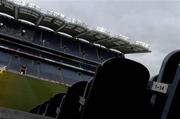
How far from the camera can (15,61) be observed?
29.5m

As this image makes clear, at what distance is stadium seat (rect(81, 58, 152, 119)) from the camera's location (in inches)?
126

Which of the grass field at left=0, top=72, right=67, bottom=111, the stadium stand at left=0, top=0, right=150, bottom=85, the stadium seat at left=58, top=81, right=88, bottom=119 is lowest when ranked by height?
the grass field at left=0, top=72, right=67, bottom=111

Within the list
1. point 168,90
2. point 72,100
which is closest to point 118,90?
point 168,90

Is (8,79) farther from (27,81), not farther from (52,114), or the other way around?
(52,114)

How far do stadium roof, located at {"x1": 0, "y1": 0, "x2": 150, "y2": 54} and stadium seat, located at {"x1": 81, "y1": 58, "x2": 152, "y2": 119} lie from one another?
2832 cm

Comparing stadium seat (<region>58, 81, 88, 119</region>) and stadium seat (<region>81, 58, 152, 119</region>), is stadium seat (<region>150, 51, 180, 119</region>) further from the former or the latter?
stadium seat (<region>58, 81, 88, 119</region>)

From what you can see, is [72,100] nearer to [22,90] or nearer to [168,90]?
[168,90]

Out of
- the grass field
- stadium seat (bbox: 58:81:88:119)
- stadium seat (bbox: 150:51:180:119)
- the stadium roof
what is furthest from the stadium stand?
stadium seat (bbox: 150:51:180:119)

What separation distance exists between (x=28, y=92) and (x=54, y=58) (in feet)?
36.5

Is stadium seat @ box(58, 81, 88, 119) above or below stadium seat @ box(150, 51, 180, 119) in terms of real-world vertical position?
below

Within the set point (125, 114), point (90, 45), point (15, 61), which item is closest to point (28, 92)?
point (15, 61)

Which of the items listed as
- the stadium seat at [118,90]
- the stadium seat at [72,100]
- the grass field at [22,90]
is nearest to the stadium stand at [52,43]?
the grass field at [22,90]

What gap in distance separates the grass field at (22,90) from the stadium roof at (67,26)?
33.8 ft

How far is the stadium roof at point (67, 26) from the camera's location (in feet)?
104
